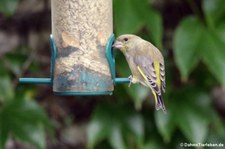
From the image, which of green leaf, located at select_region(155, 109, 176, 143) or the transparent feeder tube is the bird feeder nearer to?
the transparent feeder tube

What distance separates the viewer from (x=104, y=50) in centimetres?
330

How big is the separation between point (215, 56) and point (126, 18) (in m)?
0.55

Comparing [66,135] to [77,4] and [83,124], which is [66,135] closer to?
[83,124]

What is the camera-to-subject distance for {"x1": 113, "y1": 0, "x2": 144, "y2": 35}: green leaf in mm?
3672

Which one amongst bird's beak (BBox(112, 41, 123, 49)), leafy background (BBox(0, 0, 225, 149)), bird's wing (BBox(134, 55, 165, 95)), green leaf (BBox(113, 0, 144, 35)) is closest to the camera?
bird's wing (BBox(134, 55, 165, 95))

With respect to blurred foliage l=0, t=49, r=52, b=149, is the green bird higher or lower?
higher

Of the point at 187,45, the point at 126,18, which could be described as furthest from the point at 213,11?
the point at 126,18

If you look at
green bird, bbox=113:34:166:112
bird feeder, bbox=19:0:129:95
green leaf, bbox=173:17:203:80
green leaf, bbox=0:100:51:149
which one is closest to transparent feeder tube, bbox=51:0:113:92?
bird feeder, bbox=19:0:129:95

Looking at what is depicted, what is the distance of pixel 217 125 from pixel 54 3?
1.47 meters

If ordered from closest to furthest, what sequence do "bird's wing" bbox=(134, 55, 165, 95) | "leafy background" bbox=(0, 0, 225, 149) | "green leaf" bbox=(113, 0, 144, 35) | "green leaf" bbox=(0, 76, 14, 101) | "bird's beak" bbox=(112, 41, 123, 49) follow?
"bird's wing" bbox=(134, 55, 165, 95)
"bird's beak" bbox=(112, 41, 123, 49)
"green leaf" bbox=(113, 0, 144, 35)
"leafy background" bbox=(0, 0, 225, 149)
"green leaf" bbox=(0, 76, 14, 101)

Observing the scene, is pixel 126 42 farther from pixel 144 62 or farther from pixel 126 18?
pixel 126 18

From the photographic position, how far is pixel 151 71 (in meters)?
3.18

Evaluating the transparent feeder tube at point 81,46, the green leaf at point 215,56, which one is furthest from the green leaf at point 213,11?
the transparent feeder tube at point 81,46

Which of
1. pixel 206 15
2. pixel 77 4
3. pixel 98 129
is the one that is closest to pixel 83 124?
pixel 98 129
